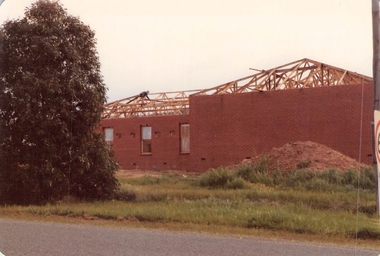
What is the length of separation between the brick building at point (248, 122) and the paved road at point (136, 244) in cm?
383

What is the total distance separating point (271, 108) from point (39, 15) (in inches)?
477

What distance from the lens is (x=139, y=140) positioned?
13039mm

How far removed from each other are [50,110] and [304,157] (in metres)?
11.0

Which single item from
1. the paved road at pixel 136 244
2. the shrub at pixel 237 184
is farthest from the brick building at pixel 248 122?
the paved road at pixel 136 244

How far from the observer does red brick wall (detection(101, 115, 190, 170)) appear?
1246 centimetres

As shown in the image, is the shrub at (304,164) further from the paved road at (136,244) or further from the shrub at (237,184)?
the paved road at (136,244)

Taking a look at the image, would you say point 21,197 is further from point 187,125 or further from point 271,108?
point 271,108

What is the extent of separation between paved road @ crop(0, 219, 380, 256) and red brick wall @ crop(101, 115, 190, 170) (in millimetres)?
3261

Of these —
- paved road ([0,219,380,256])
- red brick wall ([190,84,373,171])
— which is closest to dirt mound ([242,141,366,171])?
red brick wall ([190,84,373,171])

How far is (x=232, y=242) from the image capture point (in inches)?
322

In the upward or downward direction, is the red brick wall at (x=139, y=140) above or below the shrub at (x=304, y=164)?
above

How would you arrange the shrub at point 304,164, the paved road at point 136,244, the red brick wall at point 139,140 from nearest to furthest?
1. the paved road at point 136,244
2. the red brick wall at point 139,140
3. the shrub at point 304,164

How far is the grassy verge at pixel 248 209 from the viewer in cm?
928

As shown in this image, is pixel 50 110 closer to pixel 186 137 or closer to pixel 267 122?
pixel 186 137
